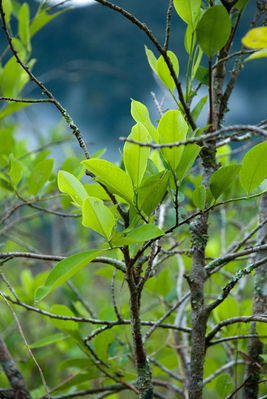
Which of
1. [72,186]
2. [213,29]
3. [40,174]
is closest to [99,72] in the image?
[40,174]

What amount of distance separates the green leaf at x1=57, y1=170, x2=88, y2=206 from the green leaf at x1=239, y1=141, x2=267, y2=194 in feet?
0.55

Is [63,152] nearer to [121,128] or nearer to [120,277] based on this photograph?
[121,128]

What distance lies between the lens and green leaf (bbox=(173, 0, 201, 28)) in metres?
0.47

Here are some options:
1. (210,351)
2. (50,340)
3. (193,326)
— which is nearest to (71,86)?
(210,351)

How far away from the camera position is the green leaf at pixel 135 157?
39 cm

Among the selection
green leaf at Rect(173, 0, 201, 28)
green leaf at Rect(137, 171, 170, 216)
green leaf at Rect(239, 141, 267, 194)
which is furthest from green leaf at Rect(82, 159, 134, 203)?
green leaf at Rect(173, 0, 201, 28)

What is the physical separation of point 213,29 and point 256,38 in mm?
132

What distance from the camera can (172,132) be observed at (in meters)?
0.39

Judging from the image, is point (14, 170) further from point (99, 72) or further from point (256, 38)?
point (99, 72)

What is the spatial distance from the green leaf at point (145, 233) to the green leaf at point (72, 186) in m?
0.06

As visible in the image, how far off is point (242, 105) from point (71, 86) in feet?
3.34

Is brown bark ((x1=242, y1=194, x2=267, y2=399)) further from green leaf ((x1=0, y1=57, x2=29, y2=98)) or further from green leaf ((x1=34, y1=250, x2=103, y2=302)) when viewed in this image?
green leaf ((x1=0, y1=57, x2=29, y2=98))

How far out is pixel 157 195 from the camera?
0.40 m

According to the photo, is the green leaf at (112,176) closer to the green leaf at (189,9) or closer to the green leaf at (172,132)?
the green leaf at (172,132)
